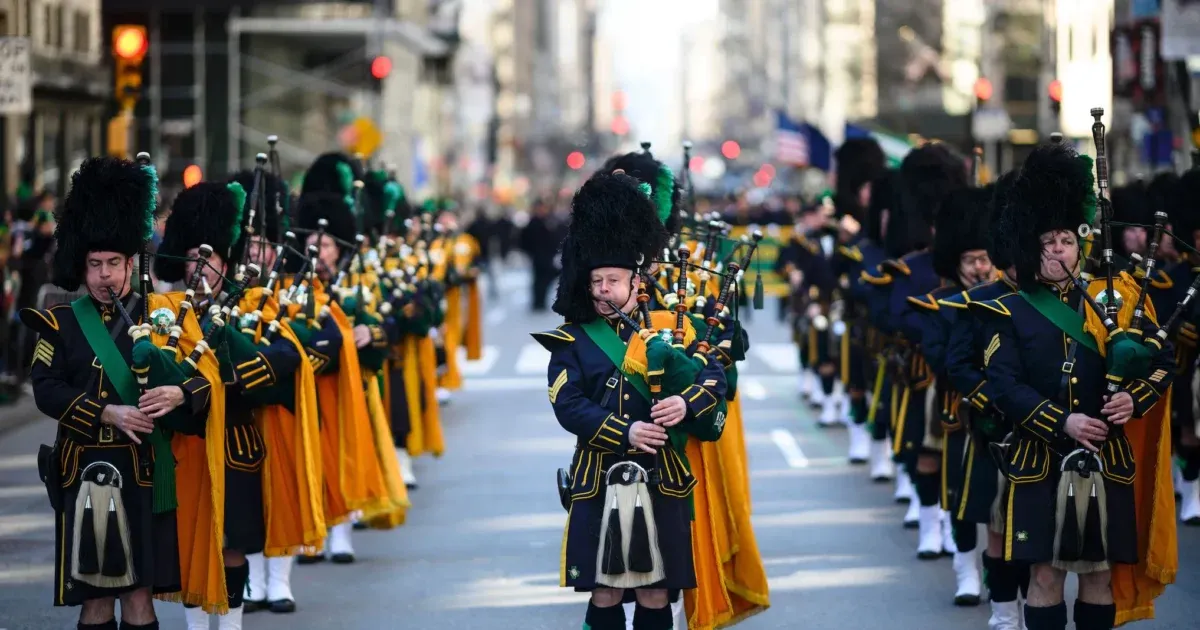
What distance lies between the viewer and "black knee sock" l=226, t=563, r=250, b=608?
8680 millimetres

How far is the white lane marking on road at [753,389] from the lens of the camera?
827 inches

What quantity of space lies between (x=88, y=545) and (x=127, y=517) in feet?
0.60

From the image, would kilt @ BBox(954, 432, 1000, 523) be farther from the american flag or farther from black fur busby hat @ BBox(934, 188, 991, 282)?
the american flag

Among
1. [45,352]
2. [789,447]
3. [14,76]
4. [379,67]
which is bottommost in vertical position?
[789,447]

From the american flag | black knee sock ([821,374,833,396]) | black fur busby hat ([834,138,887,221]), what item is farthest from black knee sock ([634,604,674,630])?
the american flag

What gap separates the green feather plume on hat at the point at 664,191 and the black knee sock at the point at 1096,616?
2.86 meters

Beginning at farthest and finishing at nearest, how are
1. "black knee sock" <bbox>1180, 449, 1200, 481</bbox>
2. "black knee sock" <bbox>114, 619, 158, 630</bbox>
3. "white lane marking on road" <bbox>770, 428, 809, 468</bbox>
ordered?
"white lane marking on road" <bbox>770, 428, 809, 468</bbox> → "black knee sock" <bbox>1180, 449, 1200, 481</bbox> → "black knee sock" <bbox>114, 619, 158, 630</bbox>

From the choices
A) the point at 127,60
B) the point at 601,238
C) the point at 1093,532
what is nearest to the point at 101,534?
the point at 601,238

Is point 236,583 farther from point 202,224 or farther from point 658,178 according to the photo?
point 658,178

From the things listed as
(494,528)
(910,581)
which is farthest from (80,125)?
(910,581)

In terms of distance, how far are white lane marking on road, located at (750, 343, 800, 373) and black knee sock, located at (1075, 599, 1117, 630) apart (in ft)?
53.4

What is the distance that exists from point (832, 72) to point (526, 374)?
91894 millimetres

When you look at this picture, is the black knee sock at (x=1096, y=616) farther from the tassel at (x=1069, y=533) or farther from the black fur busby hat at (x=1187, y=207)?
the black fur busby hat at (x=1187, y=207)

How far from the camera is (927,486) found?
11.1 m
